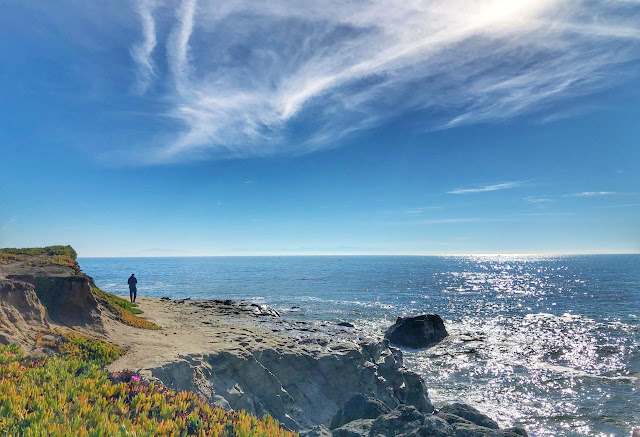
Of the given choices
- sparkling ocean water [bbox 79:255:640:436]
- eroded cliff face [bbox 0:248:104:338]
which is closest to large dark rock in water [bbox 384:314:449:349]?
sparkling ocean water [bbox 79:255:640:436]

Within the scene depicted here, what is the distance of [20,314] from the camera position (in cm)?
1457

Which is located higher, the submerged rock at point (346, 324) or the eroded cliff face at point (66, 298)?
the eroded cliff face at point (66, 298)

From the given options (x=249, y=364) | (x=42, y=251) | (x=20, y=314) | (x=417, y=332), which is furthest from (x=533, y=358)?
(x=42, y=251)

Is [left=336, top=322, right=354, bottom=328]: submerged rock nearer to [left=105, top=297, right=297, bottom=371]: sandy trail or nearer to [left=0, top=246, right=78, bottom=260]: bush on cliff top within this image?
[left=105, top=297, right=297, bottom=371]: sandy trail

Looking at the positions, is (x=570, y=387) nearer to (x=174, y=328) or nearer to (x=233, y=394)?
(x=233, y=394)

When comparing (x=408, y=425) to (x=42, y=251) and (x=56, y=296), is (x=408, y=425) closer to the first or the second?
(x=56, y=296)

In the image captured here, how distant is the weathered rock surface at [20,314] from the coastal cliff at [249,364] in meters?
0.04

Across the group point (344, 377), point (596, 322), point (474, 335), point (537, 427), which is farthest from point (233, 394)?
point (596, 322)

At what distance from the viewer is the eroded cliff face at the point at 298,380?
548 inches

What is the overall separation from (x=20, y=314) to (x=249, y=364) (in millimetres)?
9416

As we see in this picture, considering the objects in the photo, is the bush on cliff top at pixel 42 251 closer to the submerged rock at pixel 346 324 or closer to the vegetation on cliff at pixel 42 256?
the vegetation on cliff at pixel 42 256

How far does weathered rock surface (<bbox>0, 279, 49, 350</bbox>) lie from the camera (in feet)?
41.8

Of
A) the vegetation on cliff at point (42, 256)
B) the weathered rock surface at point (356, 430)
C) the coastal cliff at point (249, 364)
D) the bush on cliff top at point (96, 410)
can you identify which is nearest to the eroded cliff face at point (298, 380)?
the coastal cliff at point (249, 364)

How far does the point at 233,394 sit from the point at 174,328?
1096cm
